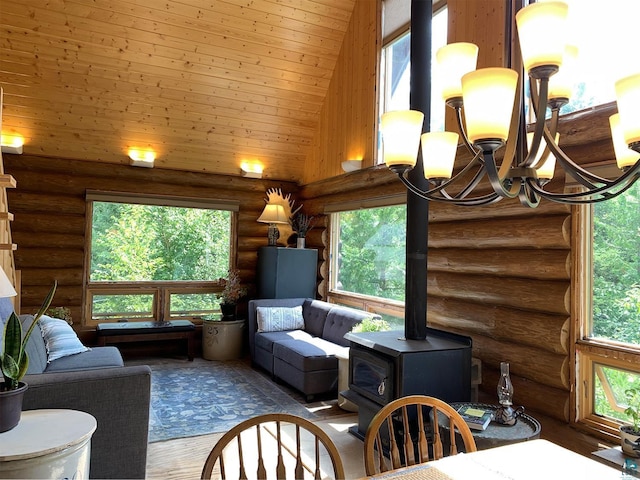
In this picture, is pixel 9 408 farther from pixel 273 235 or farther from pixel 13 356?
pixel 273 235

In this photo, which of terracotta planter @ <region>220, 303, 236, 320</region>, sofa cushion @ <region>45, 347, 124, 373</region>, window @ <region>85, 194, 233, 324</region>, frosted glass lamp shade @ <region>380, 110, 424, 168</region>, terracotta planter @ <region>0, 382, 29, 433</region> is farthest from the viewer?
terracotta planter @ <region>220, 303, 236, 320</region>

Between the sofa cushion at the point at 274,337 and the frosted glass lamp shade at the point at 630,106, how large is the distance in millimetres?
4600

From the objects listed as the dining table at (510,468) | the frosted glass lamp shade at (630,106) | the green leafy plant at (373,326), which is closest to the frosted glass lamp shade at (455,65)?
the frosted glass lamp shade at (630,106)

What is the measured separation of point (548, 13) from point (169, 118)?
5551mm

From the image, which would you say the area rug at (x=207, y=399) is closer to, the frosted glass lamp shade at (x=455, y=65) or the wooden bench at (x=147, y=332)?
the wooden bench at (x=147, y=332)

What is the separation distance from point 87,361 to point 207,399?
1.27 meters

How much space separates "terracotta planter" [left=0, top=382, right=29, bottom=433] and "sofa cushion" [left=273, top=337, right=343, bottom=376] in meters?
2.83

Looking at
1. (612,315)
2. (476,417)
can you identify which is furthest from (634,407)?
(476,417)

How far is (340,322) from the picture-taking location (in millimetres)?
5328

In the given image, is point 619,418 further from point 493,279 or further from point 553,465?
point 553,465

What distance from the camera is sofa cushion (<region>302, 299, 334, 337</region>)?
19.0 ft

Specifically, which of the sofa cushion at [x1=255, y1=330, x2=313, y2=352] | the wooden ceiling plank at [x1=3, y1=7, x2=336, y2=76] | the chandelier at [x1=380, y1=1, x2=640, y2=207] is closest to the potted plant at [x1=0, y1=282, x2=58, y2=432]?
the chandelier at [x1=380, y1=1, x2=640, y2=207]

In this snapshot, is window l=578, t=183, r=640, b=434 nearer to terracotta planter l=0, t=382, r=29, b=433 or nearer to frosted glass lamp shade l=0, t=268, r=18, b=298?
terracotta planter l=0, t=382, r=29, b=433

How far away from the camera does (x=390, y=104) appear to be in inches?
215
